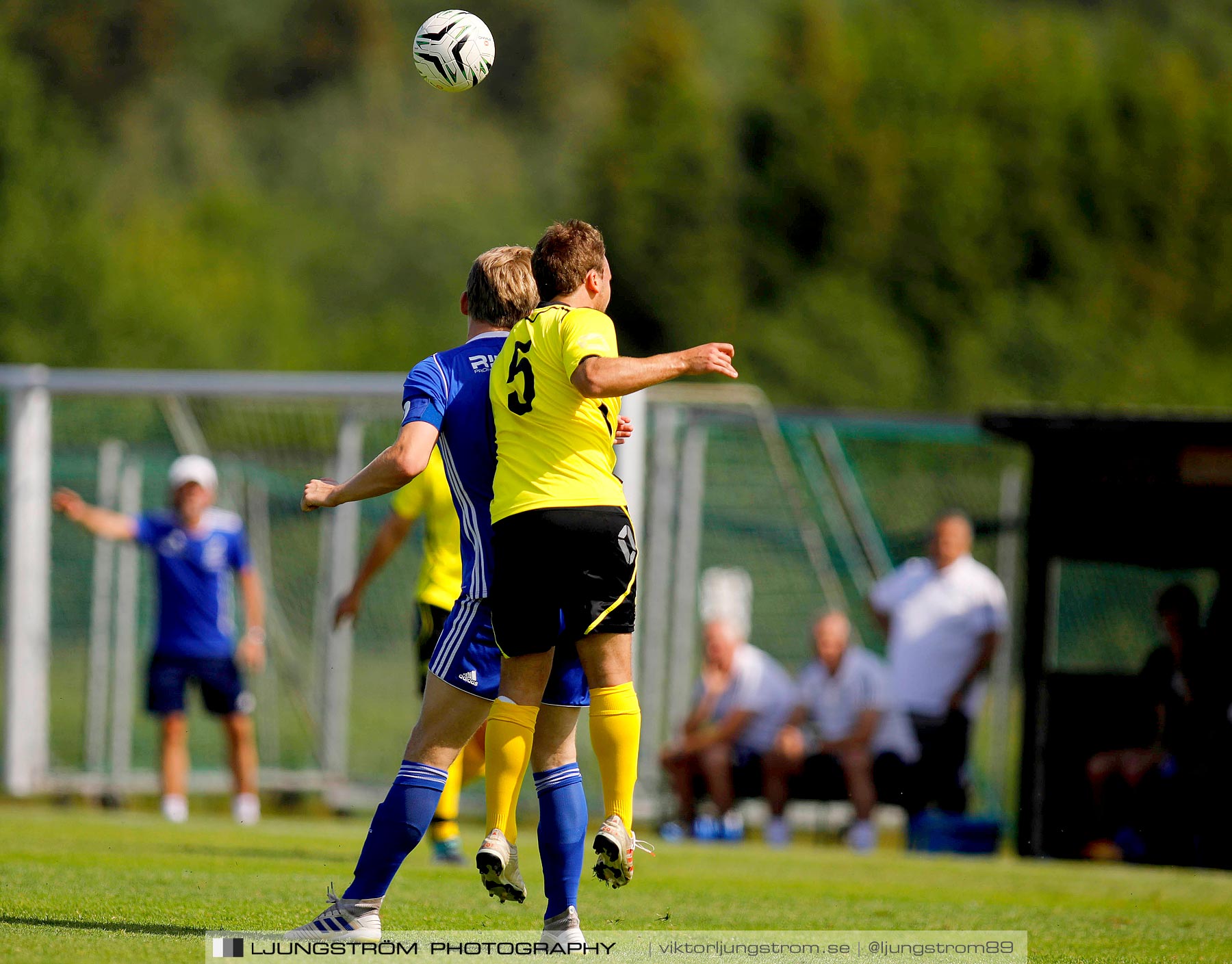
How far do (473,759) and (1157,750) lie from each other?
341 centimetres

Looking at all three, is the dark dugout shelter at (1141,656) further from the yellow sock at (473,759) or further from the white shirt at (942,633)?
the yellow sock at (473,759)

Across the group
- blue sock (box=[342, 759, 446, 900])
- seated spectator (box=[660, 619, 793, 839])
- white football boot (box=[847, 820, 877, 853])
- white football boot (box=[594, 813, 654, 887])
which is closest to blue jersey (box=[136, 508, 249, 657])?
seated spectator (box=[660, 619, 793, 839])

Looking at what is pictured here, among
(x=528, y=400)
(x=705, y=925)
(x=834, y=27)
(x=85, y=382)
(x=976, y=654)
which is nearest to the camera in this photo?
(x=528, y=400)

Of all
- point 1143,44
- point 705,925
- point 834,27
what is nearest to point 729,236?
point 834,27

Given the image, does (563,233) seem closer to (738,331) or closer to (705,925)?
(705,925)

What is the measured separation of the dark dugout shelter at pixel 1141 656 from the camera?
8789 millimetres

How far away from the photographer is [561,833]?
5.17 m

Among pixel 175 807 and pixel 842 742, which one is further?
pixel 842 742

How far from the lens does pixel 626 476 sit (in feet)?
37.4

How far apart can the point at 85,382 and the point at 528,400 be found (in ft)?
26.2

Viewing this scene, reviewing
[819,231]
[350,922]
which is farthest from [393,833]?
[819,231]

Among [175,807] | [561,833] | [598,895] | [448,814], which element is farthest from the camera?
[175,807]

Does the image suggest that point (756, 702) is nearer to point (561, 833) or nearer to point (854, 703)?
point (854, 703)

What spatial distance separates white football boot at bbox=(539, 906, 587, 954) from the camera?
505cm
